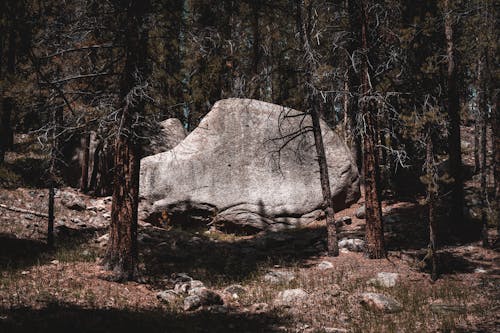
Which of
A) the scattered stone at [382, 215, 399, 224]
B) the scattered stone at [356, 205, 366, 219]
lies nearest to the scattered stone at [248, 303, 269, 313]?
the scattered stone at [382, 215, 399, 224]

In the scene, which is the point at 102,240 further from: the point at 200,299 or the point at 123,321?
the point at 123,321

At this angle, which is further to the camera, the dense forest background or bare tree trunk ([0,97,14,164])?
bare tree trunk ([0,97,14,164])

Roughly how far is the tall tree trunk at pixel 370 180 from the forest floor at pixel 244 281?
0.50 meters

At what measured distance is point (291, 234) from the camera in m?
16.1

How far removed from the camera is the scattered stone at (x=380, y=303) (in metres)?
8.26

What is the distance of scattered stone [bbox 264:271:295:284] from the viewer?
34.7 feet

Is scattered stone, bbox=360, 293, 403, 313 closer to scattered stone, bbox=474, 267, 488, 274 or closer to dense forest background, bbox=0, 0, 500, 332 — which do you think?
dense forest background, bbox=0, 0, 500, 332

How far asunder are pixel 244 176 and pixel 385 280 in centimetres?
851

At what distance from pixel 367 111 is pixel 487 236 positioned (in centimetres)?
489

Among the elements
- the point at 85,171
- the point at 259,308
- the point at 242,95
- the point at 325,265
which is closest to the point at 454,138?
the point at 325,265

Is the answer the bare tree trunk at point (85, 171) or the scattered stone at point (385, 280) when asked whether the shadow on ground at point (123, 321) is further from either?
the bare tree trunk at point (85, 171)

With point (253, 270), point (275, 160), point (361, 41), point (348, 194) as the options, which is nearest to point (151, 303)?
point (253, 270)

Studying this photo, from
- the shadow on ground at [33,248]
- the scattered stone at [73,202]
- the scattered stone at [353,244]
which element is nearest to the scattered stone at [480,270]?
the scattered stone at [353,244]

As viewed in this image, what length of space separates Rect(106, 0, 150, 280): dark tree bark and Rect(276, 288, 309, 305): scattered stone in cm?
317
